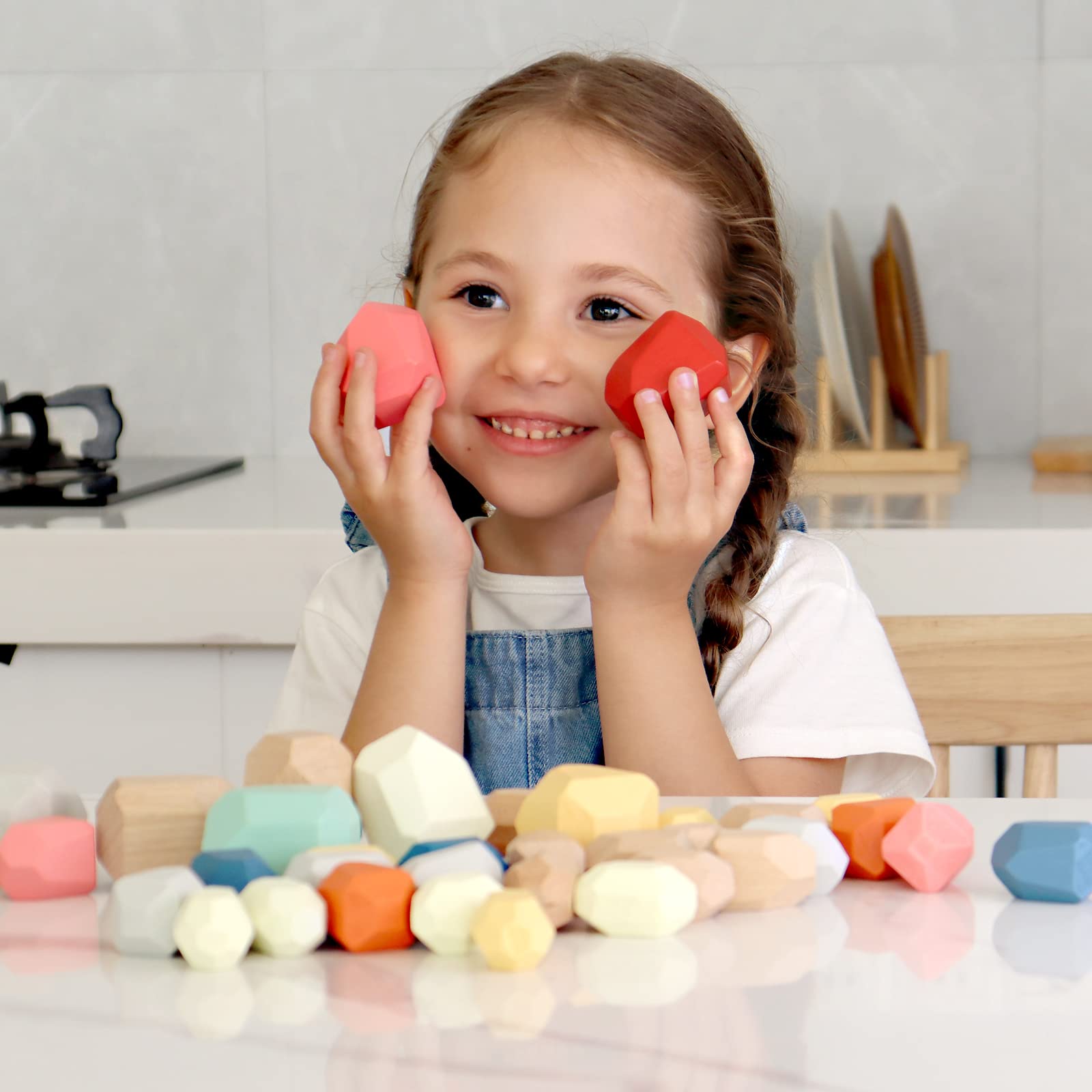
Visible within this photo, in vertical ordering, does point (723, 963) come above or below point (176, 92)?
below

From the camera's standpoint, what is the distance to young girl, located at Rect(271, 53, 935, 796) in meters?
0.86


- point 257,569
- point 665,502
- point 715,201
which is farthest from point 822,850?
point 257,569

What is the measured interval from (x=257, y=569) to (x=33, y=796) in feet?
2.61

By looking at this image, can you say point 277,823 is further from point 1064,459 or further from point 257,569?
point 1064,459

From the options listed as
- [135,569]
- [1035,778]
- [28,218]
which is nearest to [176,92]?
[28,218]

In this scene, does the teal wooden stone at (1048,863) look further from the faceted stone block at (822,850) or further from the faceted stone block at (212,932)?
the faceted stone block at (212,932)

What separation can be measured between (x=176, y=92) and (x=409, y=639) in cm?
138

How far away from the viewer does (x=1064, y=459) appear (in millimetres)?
1737

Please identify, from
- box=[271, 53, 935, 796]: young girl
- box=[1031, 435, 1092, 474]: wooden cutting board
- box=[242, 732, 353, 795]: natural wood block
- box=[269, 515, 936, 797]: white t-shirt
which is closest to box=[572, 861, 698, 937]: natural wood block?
box=[242, 732, 353, 795]: natural wood block

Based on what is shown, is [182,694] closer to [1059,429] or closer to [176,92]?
[176,92]

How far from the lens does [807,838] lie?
437mm

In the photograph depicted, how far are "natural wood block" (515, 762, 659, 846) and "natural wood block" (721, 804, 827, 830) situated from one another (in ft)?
0.09

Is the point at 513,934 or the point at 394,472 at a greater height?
the point at 394,472

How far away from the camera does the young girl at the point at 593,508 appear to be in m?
0.86
